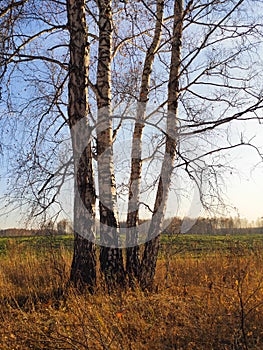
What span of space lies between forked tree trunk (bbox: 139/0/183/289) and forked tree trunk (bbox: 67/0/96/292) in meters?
1.06

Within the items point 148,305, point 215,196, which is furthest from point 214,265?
point 148,305

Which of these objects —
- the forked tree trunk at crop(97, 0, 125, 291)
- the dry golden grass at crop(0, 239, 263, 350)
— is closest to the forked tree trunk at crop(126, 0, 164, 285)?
the forked tree trunk at crop(97, 0, 125, 291)

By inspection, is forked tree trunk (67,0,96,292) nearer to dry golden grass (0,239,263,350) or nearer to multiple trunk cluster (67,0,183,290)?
multiple trunk cluster (67,0,183,290)

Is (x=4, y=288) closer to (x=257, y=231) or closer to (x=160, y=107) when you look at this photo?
(x=160, y=107)

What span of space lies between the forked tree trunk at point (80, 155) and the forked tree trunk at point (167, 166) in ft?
3.47

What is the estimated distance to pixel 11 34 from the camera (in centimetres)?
677

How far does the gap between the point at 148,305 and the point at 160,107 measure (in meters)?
4.52

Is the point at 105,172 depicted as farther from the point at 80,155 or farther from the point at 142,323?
the point at 142,323

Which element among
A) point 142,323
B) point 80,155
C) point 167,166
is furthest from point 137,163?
point 142,323

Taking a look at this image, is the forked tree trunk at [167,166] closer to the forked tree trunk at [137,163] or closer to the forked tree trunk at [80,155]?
the forked tree trunk at [137,163]

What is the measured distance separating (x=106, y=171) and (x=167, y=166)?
118 cm

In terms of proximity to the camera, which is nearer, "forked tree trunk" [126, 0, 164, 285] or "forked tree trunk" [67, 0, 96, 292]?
"forked tree trunk" [67, 0, 96, 292]

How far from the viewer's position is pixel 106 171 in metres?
6.52

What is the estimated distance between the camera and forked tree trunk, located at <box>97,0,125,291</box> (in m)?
6.34
